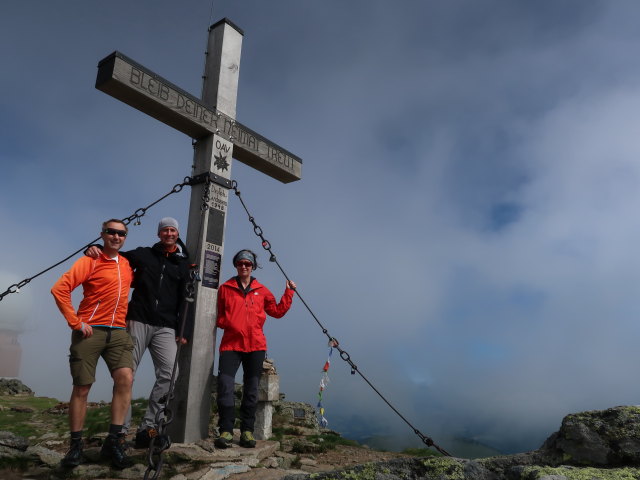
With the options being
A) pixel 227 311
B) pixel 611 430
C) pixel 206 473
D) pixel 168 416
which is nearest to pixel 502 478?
pixel 611 430

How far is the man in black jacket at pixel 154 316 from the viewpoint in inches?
239

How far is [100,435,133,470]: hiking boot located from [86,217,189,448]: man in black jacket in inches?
20.4

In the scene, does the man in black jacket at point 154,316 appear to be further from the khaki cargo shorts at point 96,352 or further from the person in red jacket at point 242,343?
the person in red jacket at point 242,343

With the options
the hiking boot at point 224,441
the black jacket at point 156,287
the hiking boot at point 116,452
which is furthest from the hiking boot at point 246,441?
the black jacket at point 156,287

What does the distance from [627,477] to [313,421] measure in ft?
32.2

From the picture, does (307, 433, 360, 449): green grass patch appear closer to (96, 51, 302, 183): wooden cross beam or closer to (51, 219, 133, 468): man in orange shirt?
(51, 219, 133, 468): man in orange shirt

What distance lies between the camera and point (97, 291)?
17.9ft

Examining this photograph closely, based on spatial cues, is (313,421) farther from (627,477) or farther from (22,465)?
(627,477)

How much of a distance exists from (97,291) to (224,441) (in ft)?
7.95

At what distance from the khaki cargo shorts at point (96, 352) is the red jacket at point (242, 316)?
1.41 metres

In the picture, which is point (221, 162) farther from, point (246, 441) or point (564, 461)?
point (564, 461)

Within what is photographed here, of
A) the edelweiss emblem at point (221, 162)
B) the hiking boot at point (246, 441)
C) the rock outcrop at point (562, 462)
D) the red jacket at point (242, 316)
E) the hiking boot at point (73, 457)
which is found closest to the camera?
the rock outcrop at point (562, 462)

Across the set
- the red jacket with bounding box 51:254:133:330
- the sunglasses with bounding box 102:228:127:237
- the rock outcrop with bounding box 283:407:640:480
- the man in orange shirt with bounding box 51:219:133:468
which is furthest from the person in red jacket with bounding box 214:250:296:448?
the rock outcrop with bounding box 283:407:640:480

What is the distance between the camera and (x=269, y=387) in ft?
28.0
